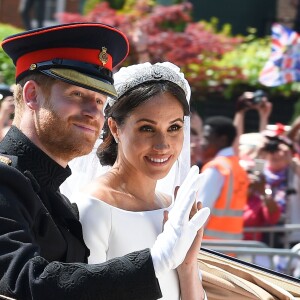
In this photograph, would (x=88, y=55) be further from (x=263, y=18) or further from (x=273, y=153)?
(x=263, y=18)

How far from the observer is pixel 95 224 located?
3053mm

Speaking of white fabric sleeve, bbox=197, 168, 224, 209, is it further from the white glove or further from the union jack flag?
the union jack flag

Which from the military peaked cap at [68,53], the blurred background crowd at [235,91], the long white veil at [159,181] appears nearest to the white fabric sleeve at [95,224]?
the long white veil at [159,181]

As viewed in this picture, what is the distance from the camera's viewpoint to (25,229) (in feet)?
8.05

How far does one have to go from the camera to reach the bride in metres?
3.09

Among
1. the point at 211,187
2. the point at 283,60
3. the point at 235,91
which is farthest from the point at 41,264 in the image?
the point at 235,91

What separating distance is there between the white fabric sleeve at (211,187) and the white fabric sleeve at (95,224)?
10.6ft

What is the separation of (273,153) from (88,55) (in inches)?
190

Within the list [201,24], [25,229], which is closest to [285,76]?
[201,24]

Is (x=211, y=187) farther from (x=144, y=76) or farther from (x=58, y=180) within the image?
(x=58, y=180)

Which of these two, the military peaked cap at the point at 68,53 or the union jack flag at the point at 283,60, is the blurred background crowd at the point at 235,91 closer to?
the union jack flag at the point at 283,60

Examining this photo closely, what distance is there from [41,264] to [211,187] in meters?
4.04

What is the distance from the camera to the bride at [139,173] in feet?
10.2

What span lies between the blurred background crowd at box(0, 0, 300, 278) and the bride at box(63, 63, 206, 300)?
1999 millimetres
